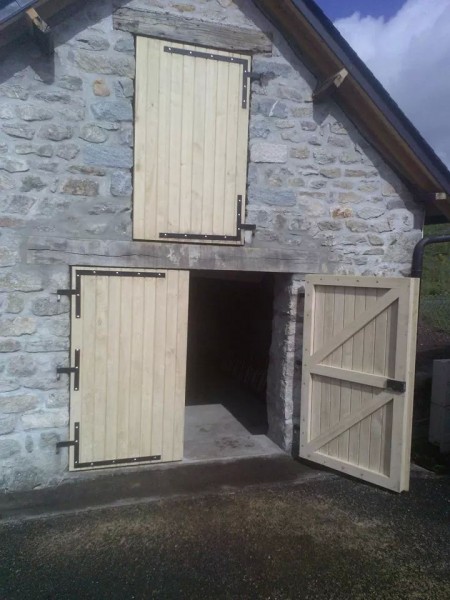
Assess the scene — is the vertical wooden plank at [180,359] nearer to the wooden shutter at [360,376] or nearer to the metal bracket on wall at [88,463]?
the metal bracket on wall at [88,463]

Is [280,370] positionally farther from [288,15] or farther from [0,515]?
[288,15]

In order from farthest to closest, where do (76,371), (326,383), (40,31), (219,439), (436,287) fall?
(436,287)
(219,439)
(326,383)
(76,371)
(40,31)

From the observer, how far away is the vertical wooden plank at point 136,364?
4703 millimetres

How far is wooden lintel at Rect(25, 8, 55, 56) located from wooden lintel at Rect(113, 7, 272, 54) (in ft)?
2.14

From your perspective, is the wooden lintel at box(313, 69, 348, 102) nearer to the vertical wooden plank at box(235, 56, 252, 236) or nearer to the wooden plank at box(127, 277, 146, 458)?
the vertical wooden plank at box(235, 56, 252, 236)

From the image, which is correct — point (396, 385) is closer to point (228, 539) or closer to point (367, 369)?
point (367, 369)

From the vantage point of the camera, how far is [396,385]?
14.6 feet

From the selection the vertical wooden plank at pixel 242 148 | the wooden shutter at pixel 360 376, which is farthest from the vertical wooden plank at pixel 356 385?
the vertical wooden plank at pixel 242 148

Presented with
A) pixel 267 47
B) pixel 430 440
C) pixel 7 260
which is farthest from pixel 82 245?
pixel 430 440

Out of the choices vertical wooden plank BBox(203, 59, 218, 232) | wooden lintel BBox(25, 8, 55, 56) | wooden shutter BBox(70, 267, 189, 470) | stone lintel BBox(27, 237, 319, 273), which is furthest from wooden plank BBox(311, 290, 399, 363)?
wooden lintel BBox(25, 8, 55, 56)

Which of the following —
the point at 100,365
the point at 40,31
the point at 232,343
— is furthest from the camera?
the point at 232,343

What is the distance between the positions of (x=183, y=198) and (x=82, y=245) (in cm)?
108

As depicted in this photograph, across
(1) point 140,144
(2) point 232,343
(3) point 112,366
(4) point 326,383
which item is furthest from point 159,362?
(2) point 232,343

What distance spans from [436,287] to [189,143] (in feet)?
38.7
